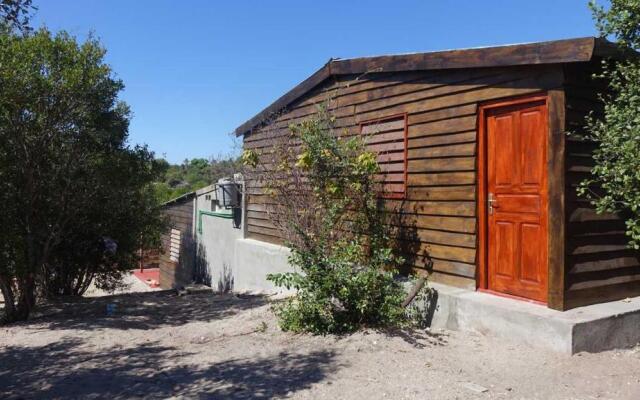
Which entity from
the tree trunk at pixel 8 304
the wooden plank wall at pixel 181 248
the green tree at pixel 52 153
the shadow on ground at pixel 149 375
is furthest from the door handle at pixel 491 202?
the wooden plank wall at pixel 181 248

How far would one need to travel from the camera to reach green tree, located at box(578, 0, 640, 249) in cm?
497

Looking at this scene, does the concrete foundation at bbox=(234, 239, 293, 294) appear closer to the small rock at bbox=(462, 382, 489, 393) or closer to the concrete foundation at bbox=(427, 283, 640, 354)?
the concrete foundation at bbox=(427, 283, 640, 354)

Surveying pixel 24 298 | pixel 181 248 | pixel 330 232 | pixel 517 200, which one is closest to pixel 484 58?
pixel 517 200

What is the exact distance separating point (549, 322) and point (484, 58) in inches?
112

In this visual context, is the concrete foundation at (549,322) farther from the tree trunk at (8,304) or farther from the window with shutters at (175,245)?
the window with shutters at (175,245)

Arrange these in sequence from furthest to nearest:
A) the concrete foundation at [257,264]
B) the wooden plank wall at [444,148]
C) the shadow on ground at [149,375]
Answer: the concrete foundation at [257,264] < the wooden plank wall at [444,148] < the shadow on ground at [149,375]

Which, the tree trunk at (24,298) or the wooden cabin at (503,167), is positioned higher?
the wooden cabin at (503,167)

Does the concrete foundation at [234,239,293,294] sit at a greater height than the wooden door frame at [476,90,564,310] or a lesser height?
lesser

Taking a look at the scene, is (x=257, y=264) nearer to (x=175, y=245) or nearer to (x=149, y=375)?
(x=149, y=375)

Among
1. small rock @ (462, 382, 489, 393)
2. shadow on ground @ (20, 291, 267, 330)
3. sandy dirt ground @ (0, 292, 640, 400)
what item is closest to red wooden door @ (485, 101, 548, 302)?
sandy dirt ground @ (0, 292, 640, 400)

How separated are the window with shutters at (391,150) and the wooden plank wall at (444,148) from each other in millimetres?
102

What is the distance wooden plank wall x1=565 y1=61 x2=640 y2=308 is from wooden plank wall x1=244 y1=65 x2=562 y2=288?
0.34m

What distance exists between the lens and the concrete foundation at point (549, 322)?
16.3 ft

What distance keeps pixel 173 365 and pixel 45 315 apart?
4.60 meters
